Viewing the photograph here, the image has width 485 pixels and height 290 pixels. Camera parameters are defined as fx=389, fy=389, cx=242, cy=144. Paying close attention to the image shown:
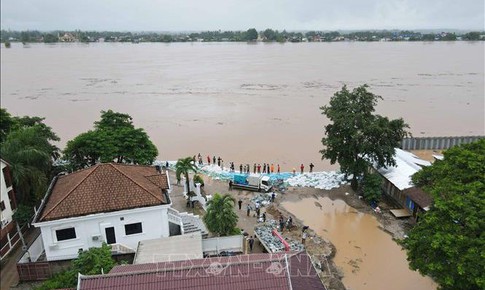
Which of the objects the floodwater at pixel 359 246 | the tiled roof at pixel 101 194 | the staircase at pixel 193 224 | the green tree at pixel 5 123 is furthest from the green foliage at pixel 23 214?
the floodwater at pixel 359 246

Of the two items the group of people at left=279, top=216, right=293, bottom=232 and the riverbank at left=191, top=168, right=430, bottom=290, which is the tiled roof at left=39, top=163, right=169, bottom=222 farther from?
the group of people at left=279, top=216, right=293, bottom=232

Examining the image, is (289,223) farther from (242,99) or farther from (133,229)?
(242,99)

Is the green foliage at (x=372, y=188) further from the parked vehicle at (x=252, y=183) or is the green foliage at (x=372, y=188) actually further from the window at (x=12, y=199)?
the window at (x=12, y=199)

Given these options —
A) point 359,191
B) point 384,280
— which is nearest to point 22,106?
point 359,191

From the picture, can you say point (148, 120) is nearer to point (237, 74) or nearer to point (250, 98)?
point (250, 98)

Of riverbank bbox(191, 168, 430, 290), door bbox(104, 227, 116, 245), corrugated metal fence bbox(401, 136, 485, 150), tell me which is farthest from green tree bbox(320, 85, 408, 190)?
door bbox(104, 227, 116, 245)
